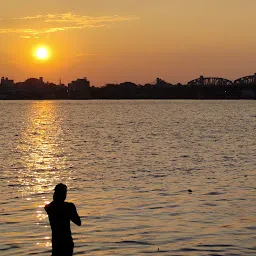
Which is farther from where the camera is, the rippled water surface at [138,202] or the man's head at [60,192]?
the rippled water surface at [138,202]

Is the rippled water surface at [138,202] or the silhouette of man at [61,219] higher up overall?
the silhouette of man at [61,219]

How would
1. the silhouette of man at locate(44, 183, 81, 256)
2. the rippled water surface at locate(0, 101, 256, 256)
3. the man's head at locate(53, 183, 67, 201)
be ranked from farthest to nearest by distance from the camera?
the rippled water surface at locate(0, 101, 256, 256), the silhouette of man at locate(44, 183, 81, 256), the man's head at locate(53, 183, 67, 201)

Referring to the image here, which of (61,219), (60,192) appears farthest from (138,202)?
(60,192)

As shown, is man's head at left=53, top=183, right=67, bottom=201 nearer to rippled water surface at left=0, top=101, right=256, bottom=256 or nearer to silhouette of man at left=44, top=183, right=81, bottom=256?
silhouette of man at left=44, top=183, right=81, bottom=256

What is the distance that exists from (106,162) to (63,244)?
33063 millimetres

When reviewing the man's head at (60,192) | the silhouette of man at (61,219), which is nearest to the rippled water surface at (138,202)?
the silhouette of man at (61,219)

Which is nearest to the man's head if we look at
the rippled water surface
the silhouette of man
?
the silhouette of man

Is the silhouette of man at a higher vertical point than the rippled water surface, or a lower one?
higher

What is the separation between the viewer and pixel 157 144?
6700cm

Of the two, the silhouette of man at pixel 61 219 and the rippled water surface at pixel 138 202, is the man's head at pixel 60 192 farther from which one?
the rippled water surface at pixel 138 202

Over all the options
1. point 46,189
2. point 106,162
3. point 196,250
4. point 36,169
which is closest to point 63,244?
point 196,250

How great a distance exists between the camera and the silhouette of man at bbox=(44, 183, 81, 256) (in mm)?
13992

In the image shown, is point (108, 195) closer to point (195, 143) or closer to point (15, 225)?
point (15, 225)

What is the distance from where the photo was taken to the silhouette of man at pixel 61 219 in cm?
1399
